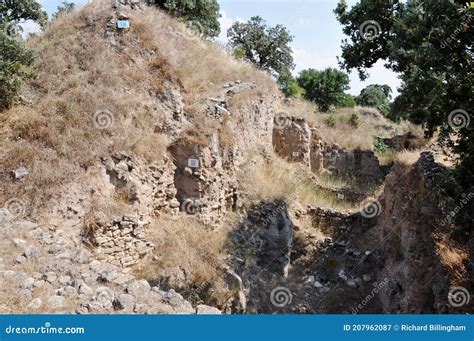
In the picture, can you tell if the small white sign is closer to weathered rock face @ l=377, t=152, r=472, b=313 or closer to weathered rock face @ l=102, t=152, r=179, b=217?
weathered rock face @ l=102, t=152, r=179, b=217

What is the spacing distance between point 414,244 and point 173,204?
5.94 m

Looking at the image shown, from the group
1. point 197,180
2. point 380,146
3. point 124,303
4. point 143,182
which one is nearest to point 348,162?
point 380,146

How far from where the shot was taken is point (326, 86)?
35750 millimetres

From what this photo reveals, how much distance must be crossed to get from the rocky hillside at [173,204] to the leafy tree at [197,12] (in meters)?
4.36

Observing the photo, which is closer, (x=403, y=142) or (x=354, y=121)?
(x=403, y=142)

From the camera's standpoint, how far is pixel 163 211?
10133 mm

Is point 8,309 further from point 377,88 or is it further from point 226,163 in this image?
point 377,88

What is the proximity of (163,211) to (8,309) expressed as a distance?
5.14m

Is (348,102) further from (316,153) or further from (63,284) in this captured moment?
(63,284)

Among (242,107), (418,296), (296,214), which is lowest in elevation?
(418,296)

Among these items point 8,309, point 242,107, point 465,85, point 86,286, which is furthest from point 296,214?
point 8,309

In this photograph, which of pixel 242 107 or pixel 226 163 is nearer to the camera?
pixel 226 163

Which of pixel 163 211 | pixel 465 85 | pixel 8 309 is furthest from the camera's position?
pixel 163 211

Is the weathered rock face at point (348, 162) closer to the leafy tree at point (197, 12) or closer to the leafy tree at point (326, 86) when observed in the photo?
the leafy tree at point (197, 12)
